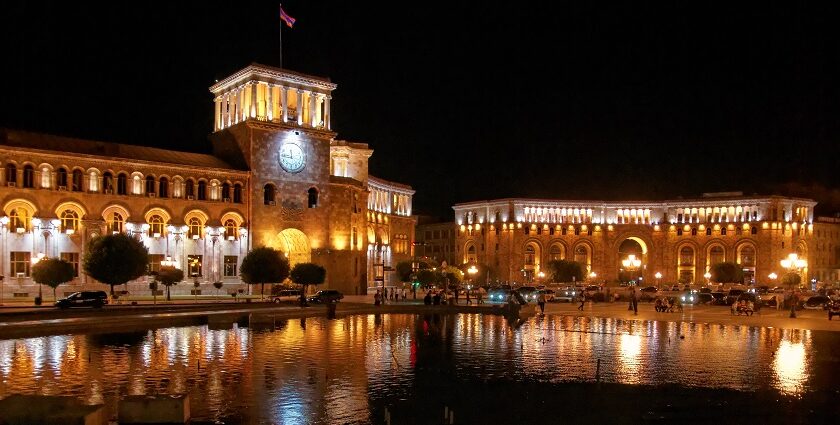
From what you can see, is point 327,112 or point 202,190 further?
point 327,112

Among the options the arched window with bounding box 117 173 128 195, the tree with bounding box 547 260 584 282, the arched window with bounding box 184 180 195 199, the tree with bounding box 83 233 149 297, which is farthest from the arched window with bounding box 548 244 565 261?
the tree with bounding box 83 233 149 297

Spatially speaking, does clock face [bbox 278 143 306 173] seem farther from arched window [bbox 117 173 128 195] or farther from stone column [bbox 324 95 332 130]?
arched window [bbox 117 173 128 195]

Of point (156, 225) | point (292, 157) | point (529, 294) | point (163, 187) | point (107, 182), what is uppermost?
point (292, 157)

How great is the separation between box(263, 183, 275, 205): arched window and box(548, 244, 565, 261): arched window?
66.0 m

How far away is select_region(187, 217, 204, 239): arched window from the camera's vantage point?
193ft

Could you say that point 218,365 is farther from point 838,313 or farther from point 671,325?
point 838,313

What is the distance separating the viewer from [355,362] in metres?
23.6

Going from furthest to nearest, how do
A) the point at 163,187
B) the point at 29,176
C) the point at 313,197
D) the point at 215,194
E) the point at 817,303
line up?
the point at 313,197
the point at 215,194
the point at 163,187
the point at 817,303
the point at 29,176

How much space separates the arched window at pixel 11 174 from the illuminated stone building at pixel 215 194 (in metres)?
0.09

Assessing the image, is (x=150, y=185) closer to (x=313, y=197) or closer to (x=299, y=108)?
(x=313, y=197)

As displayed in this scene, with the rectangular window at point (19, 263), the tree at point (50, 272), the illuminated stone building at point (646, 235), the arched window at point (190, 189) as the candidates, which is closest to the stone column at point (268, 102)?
the arched window at point (190, 189)

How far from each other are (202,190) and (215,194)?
41.9 inches

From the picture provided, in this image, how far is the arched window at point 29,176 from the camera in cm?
5141

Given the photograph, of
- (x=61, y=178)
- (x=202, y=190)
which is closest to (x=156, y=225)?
(x=202, y=190)
